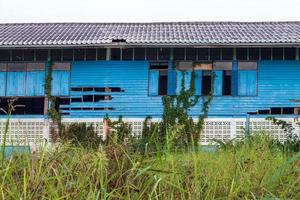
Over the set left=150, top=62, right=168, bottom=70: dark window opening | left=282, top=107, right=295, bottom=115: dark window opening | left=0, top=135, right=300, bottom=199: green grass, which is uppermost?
left=150, top=62, right=168, bottom=70: dark window opening

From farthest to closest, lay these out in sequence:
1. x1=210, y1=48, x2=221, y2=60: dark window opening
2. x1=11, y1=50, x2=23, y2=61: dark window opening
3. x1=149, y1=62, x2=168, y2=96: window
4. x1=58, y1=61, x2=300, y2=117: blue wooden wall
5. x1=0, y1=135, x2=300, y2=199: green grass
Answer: x1=11, y1=50, x2=23, y2=61: dark window opening < x1=149, y1=62, x2=168, y2=96: window < x1=210, y1=48, x2=221, y2=60: dark window opening < x1=58, y1=61, x2=300, y2=117: blue wooden wall < x1=0, y1=135, x2=300, y2=199: green grass

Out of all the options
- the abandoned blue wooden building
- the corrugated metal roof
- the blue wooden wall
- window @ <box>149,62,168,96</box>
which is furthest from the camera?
window @ <box>149,62,168,96</box>

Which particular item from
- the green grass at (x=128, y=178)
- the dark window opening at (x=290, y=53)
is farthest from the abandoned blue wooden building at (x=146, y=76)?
the green grass at (x=128, y=178)

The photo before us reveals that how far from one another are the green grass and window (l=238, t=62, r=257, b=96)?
39.4ft

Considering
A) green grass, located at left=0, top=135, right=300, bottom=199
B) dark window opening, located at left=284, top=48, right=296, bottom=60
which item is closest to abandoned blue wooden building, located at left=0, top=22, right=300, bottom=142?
dark window opening, located at left=284, top=48, right=296, bottom=60

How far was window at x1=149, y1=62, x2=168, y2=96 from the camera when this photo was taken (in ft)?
50.4

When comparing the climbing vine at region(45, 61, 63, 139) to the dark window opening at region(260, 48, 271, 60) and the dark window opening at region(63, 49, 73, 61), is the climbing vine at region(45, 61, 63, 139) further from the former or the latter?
the dark window opening at region(260, 48, 271, 60)

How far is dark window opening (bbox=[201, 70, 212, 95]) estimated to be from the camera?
1529 cm

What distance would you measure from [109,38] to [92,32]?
159cm

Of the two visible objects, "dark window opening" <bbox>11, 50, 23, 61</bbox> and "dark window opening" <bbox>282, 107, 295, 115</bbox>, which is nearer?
"dark window opening" <bbox>282, 107, 295, 115</bbox>

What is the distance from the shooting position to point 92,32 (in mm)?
16469

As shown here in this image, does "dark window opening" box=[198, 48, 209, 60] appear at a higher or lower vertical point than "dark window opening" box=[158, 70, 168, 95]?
higher

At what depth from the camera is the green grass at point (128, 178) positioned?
2.70 metres

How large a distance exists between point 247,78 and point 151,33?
10.4ft
